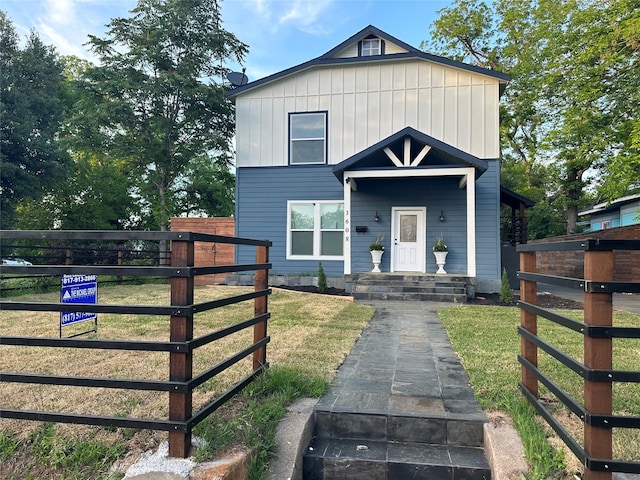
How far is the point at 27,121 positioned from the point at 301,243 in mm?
13712

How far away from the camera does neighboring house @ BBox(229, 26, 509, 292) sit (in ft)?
33.1

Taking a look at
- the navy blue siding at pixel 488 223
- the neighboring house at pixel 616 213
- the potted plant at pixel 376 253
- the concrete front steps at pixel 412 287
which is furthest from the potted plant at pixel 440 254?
the neighboring house at pixel 616 213

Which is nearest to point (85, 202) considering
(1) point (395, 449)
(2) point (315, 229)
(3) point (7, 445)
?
(2) point (315, 229)

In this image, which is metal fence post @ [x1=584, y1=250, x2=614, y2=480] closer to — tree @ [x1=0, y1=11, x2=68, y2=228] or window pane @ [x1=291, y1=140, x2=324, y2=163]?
window pane @ [x1=291, y1=140, x2=324, y2=163]

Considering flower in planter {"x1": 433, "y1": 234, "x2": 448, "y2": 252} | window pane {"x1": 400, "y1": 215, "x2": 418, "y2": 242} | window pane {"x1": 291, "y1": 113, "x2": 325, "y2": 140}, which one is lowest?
flower in planter {"x1": 433, "y1": 234, "x2": 448, "y2": 252}

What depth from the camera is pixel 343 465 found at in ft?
7.57

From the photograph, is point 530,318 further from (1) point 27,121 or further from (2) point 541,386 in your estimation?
(1) point 27,121

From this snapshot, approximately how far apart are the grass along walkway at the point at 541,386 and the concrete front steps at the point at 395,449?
12.1 inches

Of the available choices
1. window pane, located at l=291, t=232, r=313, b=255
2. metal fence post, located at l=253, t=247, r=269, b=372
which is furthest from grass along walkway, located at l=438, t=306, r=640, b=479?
window pane, located at l=291, t=232, r=313, b=255

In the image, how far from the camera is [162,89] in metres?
15.8

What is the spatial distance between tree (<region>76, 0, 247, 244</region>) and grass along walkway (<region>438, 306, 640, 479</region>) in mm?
14367

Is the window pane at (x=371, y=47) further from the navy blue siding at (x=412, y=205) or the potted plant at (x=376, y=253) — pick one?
the potted plant at (x=376, y=253)

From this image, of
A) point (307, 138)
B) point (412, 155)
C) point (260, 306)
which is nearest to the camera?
point (260, 306)

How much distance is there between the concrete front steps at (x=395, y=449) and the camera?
7.30 ft
